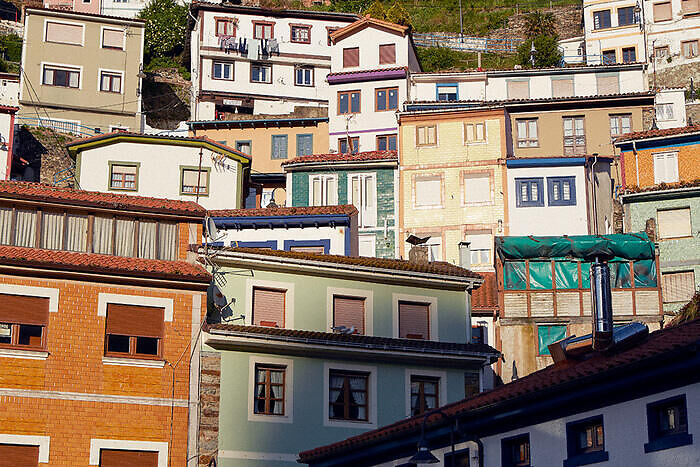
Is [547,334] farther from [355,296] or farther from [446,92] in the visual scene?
[446,92]

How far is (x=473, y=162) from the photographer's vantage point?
6181cm

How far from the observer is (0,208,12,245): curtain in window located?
3581 cm

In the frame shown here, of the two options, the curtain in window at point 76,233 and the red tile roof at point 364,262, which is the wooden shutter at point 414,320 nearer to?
the red tile roof at point 364,262

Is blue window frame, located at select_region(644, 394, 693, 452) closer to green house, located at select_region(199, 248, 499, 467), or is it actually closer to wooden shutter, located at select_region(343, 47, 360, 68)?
green house, located at select_region(199, 248, 499, 467)

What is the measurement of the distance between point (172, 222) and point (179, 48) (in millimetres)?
57160

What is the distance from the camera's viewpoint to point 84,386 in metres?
33.2

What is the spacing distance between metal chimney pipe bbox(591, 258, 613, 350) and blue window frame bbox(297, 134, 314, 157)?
45.6m

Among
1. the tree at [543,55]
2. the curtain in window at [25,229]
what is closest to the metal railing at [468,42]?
the tree at [543,55]

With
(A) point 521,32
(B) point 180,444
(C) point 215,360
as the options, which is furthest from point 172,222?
(A) point 521,32

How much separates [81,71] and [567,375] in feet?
197

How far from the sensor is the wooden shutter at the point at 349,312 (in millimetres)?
39156

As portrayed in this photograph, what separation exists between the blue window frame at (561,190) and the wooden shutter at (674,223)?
475 cm

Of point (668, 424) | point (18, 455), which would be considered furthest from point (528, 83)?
point (668, 424)

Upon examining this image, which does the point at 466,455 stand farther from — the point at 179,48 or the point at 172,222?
the point at 179,48
